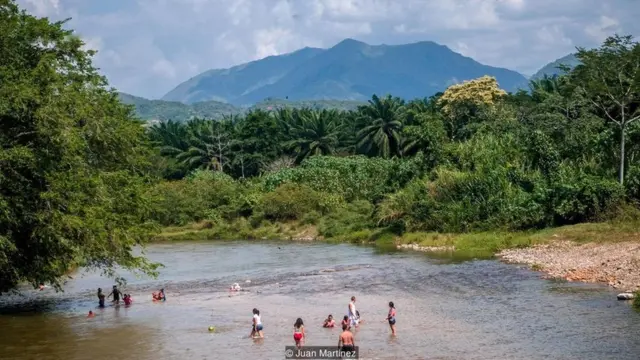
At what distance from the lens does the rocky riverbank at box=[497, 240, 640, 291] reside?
3638cm

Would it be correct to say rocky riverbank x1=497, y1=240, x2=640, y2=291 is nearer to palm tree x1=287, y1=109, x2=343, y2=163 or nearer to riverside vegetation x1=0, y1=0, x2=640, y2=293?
riverside vegetation x1=0, y1=0, x2=640, y2=293

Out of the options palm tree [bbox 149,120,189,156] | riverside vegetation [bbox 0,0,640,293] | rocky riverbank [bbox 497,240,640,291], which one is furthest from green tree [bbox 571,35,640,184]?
palm tree [bbox 149,120,189,156]

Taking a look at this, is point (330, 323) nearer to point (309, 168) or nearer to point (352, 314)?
point (352, 314)

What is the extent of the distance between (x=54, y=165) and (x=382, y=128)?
65606 millimetres

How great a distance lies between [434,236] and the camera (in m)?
58.2

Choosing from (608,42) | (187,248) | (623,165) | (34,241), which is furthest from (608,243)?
(187,248)

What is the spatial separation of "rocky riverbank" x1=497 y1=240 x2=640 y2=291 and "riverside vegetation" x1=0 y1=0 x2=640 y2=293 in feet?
6.34

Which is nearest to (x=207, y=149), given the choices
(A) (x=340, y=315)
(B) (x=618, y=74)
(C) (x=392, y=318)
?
(B) (x=618, y=74)

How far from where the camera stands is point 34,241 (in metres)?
30.9

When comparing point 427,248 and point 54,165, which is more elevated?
point 54,165

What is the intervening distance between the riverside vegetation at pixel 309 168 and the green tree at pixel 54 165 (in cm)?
Result: 8

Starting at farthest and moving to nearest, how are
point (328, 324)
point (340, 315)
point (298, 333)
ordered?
1. point (340, 315)
2. point (328, 324)
3. point (298, 333)

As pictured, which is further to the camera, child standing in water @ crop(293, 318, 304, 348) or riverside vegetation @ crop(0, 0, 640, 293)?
riverside vegetation @ crop(0, 0, 640, 293)

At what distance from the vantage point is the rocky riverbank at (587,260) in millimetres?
36375
